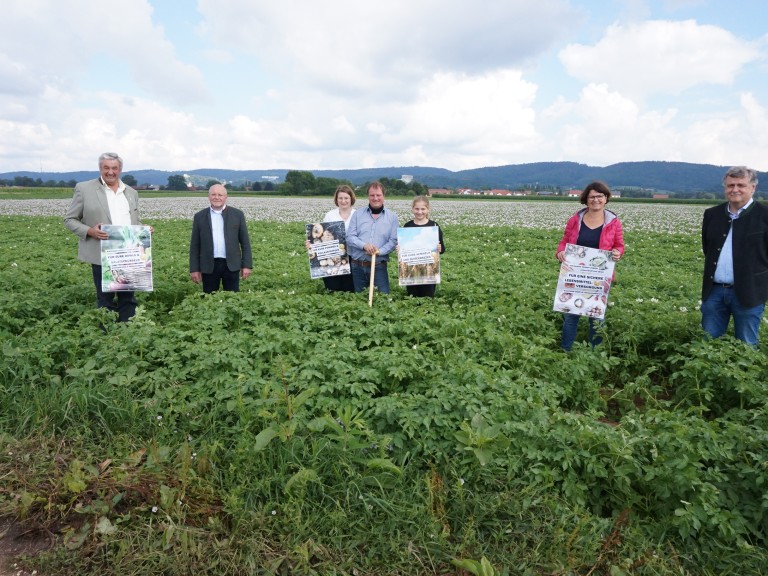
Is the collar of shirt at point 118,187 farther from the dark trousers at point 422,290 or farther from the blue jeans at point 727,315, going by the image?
the blue jeans at point 727,315

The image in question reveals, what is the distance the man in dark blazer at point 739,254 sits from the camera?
4.96m

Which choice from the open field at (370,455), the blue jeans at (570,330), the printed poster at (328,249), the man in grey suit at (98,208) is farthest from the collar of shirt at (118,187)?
the blue jeans at (570,330)

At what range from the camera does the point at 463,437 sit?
11.4 ft

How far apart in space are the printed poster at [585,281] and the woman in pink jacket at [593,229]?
107mm

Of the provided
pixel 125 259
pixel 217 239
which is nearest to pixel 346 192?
pixel 217 239

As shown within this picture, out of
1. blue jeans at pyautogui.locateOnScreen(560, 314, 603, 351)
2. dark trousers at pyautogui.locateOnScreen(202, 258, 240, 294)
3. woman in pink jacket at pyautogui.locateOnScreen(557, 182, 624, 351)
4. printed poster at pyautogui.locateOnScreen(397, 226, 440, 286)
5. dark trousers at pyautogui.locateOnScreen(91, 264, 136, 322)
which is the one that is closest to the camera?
woman in pink jacket at pyautogui.locateOnScreen(557, 182, 624, 351)

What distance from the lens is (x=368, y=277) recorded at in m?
8.02

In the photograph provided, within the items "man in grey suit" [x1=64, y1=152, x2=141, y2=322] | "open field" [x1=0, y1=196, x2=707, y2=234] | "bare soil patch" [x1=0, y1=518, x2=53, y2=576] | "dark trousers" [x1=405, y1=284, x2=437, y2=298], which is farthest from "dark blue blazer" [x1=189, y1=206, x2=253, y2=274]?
"open field" [x1=0, y1=196, x2=707, y2=234]

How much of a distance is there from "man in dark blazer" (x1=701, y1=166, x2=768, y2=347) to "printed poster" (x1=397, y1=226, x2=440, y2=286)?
3.52 meters

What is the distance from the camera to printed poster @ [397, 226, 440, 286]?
7324mm

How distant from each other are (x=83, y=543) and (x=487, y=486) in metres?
2.70

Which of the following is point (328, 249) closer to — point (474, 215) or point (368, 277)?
point (368, 277)

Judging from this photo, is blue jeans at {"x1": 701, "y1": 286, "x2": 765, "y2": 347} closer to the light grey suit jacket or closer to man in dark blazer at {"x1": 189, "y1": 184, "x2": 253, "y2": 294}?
man in dark blazer at {"x1": 189, "y1": 184, "x2": 253, "y2": 294}

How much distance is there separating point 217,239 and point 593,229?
5429 mm
